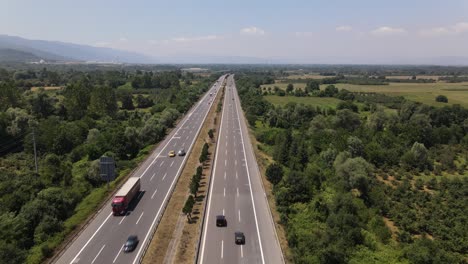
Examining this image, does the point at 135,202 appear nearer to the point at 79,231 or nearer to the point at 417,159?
the point at 79,231

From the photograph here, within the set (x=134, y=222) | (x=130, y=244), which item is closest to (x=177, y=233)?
(x=130, y=244)

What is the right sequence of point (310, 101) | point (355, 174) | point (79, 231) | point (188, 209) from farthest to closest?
point (310, 101), point (355, 174), point (188, 209), point (79, 231)

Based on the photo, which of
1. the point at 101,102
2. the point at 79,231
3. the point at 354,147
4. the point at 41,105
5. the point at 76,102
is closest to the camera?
the point at 79,231

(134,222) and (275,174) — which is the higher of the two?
(275,174)

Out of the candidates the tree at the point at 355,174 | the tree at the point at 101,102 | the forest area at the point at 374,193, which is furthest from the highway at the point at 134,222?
the tree at the point at 101,102

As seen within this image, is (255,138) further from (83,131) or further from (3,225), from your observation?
(3,225)

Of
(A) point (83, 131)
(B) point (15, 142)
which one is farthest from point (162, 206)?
(B) point (15, 142)
